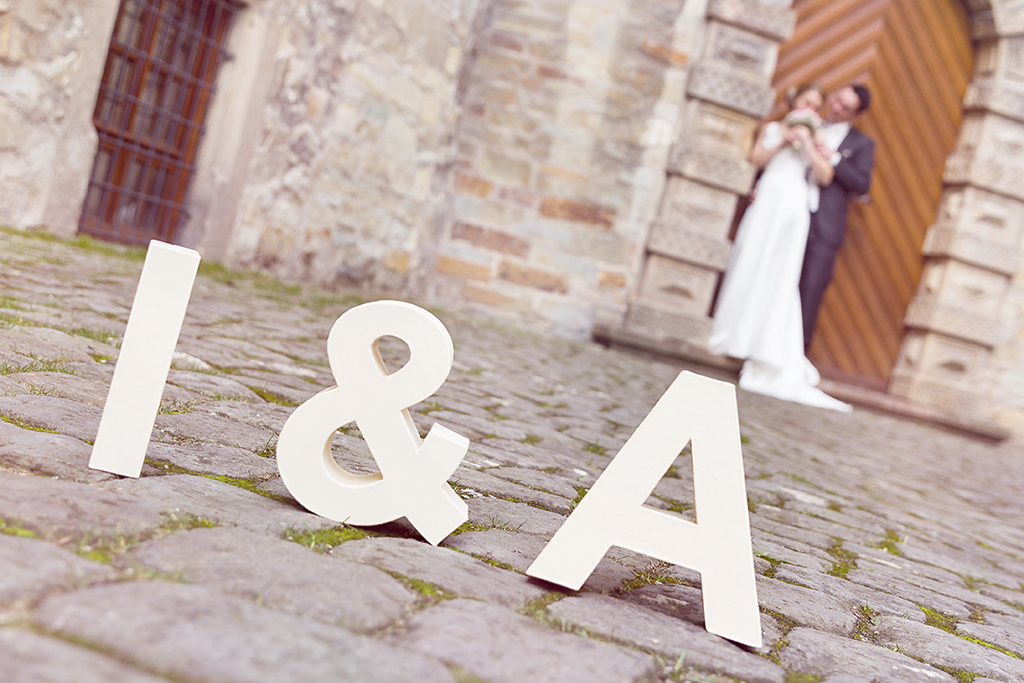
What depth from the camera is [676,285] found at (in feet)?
22.9

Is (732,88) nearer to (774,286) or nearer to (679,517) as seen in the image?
(774,286)

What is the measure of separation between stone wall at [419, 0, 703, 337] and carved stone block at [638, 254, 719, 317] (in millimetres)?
140

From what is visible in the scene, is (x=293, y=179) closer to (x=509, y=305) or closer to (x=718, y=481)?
(x=509, y=305)

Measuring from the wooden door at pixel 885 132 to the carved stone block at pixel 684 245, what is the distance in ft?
4.96

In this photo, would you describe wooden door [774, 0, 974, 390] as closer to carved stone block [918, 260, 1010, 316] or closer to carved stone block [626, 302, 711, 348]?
carved stone block [918, 260, 1010, 316]

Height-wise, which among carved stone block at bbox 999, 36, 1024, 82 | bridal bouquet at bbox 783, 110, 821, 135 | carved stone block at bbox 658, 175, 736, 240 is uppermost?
carved stone block at bbox 999, 36, 1024, 82

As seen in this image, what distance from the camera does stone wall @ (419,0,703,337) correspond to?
6.89m

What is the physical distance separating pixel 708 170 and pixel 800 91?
3.66 ft

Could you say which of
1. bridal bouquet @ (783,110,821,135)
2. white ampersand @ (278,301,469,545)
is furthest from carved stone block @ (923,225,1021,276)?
white ampersand @ (278,301,469,545)

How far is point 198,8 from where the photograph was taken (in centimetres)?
511

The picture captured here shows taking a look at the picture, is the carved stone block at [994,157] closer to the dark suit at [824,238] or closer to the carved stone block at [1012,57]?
the carved stone block at [1012,57]

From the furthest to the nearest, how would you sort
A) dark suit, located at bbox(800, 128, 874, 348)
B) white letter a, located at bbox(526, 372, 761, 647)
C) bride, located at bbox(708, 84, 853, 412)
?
dark suit, located at bbox(800, 128, 874, 348) → bride, located at bbox(708, 84, 853, 412) → white letter a, located at bbox(526, 372, 761, 647)

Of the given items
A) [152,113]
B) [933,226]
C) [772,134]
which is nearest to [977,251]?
[933,226]

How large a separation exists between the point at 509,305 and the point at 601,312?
2.39 ft
